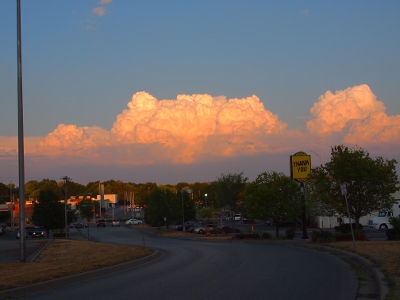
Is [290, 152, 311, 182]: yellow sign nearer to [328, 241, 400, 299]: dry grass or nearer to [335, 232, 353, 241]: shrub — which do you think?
[335, 232, 353, 241]: shrub

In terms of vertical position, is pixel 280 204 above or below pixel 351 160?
below

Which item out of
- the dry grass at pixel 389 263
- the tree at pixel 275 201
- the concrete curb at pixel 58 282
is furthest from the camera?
the tree at pixel 275 201

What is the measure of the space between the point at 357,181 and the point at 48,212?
48028mm

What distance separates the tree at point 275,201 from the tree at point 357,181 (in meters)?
9.67

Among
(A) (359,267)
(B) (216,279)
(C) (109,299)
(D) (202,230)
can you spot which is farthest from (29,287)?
(D) (202,230)

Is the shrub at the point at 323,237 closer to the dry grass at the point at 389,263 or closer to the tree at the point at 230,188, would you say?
the dry grass at the point at 389,263

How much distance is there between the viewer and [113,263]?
19.5 m

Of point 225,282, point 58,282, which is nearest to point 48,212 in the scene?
point 58,282

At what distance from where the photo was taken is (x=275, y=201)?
4197cm

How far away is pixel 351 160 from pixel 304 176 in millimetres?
8526

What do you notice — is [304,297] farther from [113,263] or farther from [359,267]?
[113,263]

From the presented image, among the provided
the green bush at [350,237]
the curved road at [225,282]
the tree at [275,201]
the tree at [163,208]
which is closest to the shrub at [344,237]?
the green bush at [350,237]

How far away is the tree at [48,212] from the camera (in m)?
68.1

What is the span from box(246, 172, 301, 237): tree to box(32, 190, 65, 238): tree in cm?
3481
